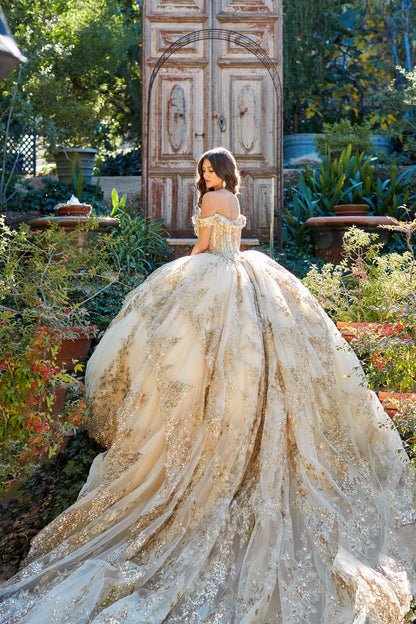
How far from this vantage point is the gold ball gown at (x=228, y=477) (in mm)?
2523

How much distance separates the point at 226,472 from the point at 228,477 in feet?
0.08

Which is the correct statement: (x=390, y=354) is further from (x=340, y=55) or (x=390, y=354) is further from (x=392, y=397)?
(x=340, y=55)

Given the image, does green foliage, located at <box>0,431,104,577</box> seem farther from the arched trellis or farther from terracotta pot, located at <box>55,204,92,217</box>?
the arched trellis

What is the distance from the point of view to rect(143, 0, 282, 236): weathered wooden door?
25.5 ft

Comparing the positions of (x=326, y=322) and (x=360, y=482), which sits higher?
(x=326, y=322)

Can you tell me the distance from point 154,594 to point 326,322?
68.0 inches

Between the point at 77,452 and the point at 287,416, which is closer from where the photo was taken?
the point at 287,416

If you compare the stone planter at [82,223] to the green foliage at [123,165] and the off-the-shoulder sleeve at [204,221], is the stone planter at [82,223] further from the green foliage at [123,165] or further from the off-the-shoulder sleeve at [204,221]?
the green foliage at [123,165]

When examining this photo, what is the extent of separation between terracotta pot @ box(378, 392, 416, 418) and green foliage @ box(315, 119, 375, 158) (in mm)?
5369

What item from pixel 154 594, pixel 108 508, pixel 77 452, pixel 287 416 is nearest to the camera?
pixel 154 594

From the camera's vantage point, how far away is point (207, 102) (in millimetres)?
7836

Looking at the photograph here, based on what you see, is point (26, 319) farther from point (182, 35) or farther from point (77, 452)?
point (182, 35)

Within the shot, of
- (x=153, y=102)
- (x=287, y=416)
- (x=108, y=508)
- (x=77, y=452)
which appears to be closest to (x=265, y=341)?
(x=287, y=416)

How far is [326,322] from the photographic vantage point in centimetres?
369
